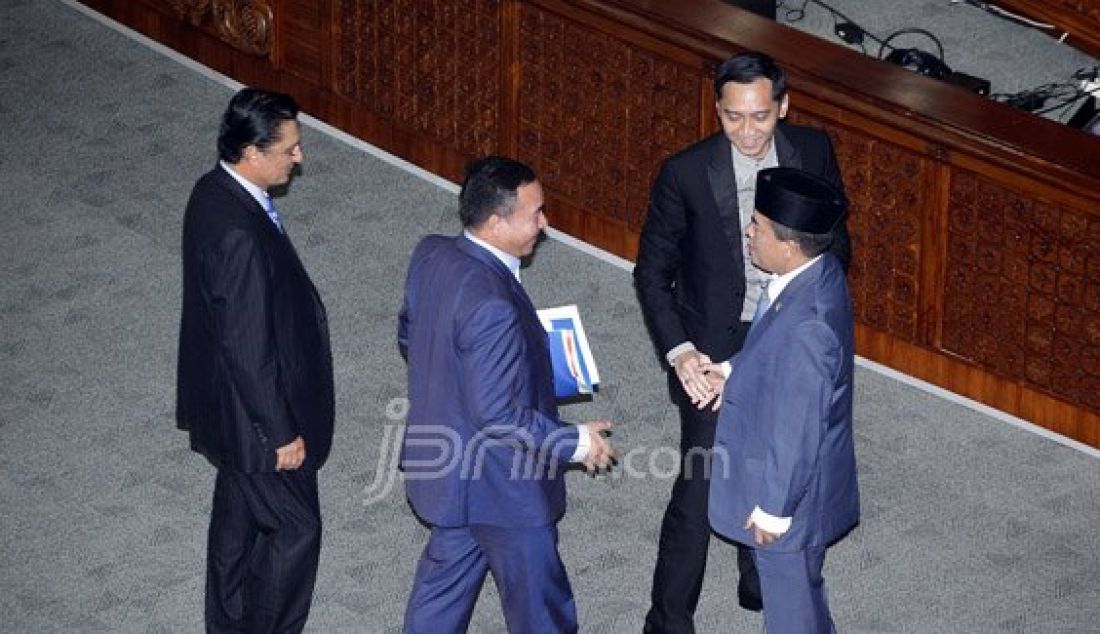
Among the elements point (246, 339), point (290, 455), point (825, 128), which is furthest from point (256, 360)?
point (825, 128)

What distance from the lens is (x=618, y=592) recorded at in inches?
242

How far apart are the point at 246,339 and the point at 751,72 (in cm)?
129

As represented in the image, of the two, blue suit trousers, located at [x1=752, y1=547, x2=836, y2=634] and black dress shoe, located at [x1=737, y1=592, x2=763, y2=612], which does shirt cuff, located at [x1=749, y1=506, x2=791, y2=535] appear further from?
black dress shoe, located at [x1=737, y1=592, x2=763, y2=612]

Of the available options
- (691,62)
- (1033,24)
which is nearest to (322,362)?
(691,62)

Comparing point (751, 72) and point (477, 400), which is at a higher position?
point (751, 72)

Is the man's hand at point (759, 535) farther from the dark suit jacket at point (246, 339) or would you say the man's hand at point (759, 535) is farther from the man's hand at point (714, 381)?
the dark suit jacket at point (246, 339)

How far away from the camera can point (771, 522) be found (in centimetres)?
524

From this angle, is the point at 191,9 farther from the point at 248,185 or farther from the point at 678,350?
the point at 678,350

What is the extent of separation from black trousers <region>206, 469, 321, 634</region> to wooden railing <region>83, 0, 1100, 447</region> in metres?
2.03

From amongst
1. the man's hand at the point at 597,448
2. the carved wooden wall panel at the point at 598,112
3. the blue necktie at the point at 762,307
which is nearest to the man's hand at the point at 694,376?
the blue necktie at the point at 762,307

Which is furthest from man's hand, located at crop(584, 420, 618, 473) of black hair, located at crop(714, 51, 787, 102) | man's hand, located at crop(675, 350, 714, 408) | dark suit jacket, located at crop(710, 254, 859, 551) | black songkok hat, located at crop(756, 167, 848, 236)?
black hair, located at crop(714, 51, 787, 102)

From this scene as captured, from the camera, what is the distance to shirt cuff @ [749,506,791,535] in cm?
524

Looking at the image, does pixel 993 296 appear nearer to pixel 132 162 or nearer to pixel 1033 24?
pixel 1033 24

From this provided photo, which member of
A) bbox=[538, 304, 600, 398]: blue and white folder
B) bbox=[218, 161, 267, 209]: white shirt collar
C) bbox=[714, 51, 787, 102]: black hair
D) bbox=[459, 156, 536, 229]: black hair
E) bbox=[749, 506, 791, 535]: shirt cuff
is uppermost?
bbox=[714, 51, 787, 102]: black hair
